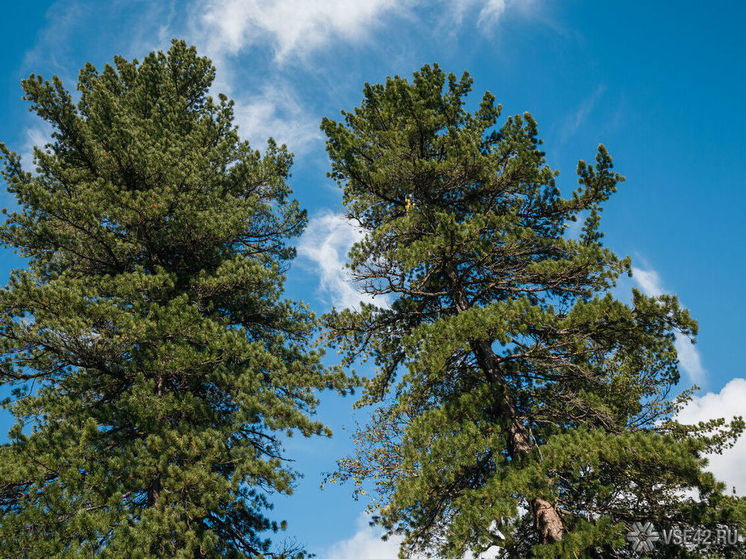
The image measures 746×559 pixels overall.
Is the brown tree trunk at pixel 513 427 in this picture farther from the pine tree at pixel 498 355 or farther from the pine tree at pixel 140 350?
the pine tree at pixel 140 350

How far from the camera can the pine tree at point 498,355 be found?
22.8ft

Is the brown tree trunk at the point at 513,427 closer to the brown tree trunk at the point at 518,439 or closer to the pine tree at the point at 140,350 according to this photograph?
the brown tree trunk at the point at 518,439

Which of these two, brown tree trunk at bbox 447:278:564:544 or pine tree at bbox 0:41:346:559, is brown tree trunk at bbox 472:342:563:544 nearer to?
brown tree trunk at bbox 447:278:564:544

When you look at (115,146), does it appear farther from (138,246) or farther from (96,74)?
(96,74)

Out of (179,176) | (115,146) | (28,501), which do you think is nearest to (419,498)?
(28,501)

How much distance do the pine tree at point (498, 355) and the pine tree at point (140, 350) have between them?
2.30m

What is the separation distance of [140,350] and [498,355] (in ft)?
24.7

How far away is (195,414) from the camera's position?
8.33 meters

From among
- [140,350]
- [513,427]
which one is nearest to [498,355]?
[513,427]

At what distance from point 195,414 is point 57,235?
4.71 metres

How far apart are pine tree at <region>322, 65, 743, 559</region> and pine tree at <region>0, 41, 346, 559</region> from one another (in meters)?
2.30

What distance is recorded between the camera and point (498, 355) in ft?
32.6

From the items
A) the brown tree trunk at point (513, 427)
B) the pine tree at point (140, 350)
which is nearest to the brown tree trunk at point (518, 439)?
the brown tree trunk at point (513, 427)

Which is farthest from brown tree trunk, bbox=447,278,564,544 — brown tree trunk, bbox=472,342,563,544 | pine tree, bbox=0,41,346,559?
pine tree, bbox=0,41,346,559
